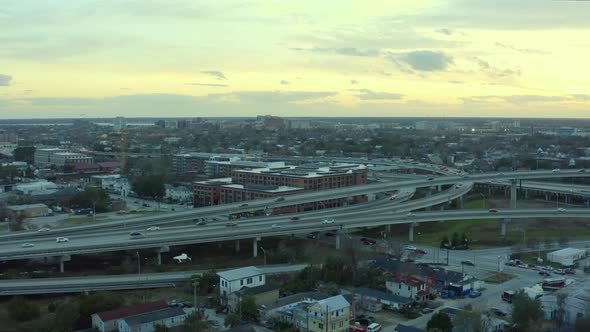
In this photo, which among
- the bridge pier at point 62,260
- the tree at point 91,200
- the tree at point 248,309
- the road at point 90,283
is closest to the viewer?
the tree at point 248,309

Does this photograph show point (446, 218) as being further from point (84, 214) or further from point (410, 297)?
point (84, 214)

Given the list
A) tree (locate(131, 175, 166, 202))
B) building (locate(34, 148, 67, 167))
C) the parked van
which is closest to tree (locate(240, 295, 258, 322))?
the parked van

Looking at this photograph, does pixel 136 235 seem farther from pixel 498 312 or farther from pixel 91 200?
pixel 91 200

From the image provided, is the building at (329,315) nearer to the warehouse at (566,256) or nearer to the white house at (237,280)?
the white house at (237,280)

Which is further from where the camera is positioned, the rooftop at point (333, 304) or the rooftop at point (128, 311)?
the rooftop at point (128, 311)

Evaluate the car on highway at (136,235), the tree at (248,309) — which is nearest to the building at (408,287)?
the tree at (248,309)

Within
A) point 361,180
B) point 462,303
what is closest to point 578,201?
point 361,180

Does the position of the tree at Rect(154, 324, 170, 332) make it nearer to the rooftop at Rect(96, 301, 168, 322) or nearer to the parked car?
the rooftop at Rect(96, 301, 168, 322)
